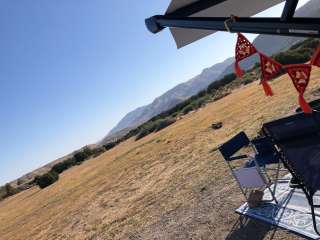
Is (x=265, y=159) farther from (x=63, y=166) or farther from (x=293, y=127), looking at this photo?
(x=63, y=166)

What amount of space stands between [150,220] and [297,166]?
15.9ft

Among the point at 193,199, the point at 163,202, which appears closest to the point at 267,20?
the point at 193,199

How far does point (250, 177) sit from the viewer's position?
558 centimetres

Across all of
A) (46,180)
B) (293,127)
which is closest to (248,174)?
(293,127)

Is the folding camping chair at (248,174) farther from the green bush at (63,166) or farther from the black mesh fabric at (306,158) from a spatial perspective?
the green bush at (63,166)

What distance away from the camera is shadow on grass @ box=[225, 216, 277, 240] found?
4885 mm

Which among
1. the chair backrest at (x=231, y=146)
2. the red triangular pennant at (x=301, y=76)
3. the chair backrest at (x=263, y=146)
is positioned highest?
the red triangular pennant at (x=301, y=76)

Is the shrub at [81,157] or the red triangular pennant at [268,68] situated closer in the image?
the red triangular pennant at [268,68]

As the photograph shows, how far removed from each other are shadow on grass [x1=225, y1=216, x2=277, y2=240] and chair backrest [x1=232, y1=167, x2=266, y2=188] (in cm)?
51

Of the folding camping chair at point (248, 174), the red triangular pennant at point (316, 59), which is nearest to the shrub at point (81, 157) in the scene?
the folding camping chair at point (248, 174)

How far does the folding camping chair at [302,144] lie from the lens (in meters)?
3.43

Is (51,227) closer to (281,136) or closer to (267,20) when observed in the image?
(281,136)

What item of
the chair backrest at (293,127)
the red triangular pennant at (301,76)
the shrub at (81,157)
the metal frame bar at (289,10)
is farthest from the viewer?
the shrub at (81,157)

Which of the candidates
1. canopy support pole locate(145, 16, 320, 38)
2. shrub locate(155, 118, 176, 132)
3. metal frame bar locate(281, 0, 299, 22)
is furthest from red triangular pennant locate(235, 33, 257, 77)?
shrub locate(155, 118, 176, 132)
